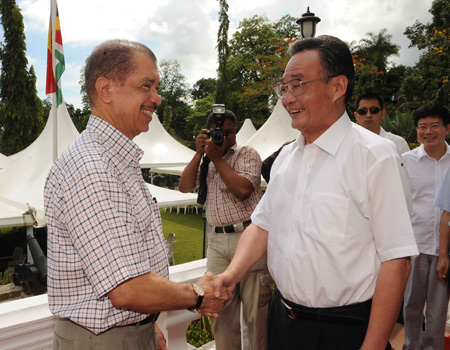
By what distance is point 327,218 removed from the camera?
62.2 inches

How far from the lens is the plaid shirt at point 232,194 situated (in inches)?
128

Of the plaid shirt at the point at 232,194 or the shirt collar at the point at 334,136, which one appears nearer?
the shirt collar at the point at 334,136

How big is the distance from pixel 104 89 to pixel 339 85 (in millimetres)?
1061

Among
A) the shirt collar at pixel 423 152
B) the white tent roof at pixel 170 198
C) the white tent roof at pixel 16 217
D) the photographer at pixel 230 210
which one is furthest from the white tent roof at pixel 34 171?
the shirt collar at pixel 423 152

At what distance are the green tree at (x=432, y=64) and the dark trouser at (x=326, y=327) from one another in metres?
11.7

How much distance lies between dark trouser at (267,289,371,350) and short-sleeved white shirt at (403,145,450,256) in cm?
245

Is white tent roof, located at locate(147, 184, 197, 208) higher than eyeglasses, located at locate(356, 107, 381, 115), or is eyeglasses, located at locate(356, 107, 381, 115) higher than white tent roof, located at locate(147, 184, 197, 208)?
eyeglasses, located at locate(356, 107, 381, 115)

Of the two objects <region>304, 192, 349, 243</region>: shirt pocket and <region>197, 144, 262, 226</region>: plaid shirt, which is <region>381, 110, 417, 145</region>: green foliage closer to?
<region>197, 144, 262, 226</region>: plaid shirt

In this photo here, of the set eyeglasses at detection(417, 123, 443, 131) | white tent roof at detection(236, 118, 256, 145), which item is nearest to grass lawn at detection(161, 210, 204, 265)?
white tent roof at detection(236, 118, 256, 145)

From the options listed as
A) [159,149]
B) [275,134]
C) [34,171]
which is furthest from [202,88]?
[34,171]

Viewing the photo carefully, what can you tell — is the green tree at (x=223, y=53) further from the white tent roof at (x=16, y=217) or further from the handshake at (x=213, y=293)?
the handshake at (x=213, y=293)

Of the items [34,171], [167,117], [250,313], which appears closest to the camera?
[250,313]

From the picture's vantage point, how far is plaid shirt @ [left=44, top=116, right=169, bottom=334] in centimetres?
129

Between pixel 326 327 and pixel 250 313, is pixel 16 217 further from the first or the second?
pixel 326 327
